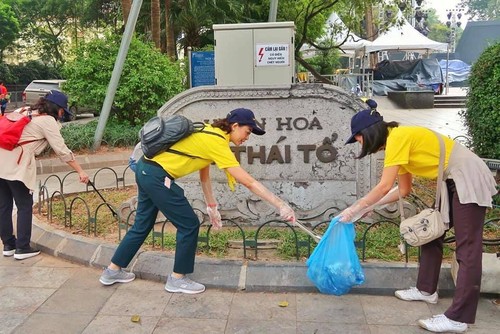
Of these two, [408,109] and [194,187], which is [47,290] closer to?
[194,187]

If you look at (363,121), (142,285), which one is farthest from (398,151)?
(142,285)

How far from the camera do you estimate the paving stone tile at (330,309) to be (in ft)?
11.9

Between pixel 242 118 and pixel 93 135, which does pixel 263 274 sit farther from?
pixel 93 135

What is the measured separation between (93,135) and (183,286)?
6.94m

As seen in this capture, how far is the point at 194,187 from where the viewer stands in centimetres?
561

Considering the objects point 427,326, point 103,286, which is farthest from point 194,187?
point 427,326

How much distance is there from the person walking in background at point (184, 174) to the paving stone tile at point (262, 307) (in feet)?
1.18

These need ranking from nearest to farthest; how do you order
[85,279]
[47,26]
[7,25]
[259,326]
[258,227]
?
[259,326]
[85,279]
[258,227]
[7,25]
[47,26]

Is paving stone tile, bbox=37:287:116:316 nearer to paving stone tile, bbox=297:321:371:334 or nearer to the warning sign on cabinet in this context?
paving stone tile, bbox=297:321:371:334

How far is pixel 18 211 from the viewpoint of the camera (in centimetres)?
476

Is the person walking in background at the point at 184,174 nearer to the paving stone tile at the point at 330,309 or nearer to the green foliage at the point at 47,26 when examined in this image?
the paving stone tile at the point at 330,309

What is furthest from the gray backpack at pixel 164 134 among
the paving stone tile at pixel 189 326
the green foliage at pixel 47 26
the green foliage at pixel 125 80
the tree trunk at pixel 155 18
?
the green foliage at pixel 47 26

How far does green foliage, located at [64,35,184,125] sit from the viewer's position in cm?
1098

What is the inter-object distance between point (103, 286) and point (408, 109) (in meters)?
17.7
